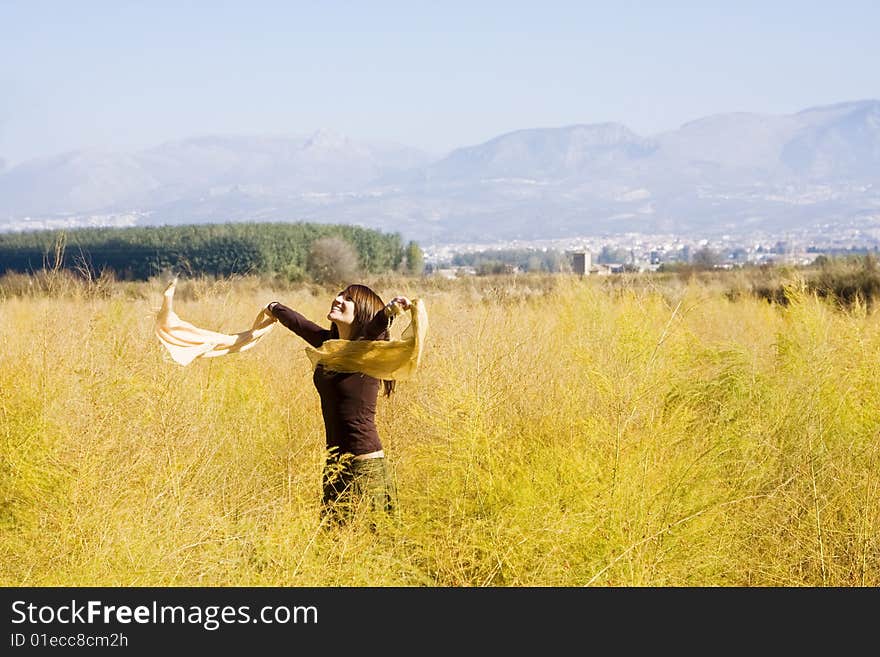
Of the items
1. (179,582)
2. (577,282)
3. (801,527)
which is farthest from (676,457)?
(577,282)

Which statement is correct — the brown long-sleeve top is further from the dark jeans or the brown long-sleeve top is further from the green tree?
the green tree

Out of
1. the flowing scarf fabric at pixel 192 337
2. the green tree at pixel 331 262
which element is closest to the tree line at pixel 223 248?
the green tree at pixel 331 262

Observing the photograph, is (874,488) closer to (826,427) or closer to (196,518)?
(826,427)

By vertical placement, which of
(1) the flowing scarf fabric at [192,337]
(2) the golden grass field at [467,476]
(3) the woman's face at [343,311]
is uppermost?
(3) the woman's face at [343,311]

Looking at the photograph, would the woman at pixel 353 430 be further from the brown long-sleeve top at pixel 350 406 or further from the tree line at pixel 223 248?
the tree line at pixel 223 248

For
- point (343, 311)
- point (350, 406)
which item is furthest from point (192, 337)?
point (350, 406)

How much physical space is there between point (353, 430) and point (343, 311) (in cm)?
64

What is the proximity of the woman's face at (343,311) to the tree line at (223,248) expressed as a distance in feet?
93.6

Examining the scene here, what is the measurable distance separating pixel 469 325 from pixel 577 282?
481 centimetres

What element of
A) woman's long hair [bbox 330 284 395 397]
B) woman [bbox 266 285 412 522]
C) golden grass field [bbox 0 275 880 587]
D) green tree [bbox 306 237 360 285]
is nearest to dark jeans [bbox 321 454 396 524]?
woman [bbox 266 285 412 522]

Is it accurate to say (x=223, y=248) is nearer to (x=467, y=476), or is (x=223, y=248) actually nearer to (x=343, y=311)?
(x=343, y=311)

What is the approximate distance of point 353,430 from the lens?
568 cm

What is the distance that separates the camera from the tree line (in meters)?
41.2

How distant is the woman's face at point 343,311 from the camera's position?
5.80 m
